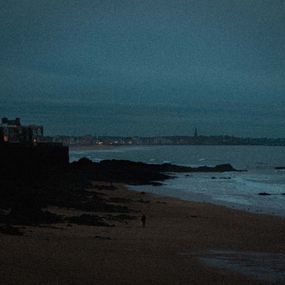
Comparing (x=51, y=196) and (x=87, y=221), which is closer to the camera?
(x=87, y=221)

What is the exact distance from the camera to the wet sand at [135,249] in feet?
32.8

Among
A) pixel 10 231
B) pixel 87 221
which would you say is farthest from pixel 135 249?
pixel 87 221

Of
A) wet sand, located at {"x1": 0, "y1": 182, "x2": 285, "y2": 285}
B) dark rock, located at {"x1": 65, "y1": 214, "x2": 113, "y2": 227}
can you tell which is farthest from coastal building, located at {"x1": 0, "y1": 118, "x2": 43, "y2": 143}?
wet sand, located at {"x1": 0, "y1": 182, "x2": 285, "y2": 285}

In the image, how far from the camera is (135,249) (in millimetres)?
13117

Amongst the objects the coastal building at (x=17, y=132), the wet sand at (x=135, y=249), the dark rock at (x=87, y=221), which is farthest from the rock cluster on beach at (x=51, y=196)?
the coastal building at (x=17, y=132)

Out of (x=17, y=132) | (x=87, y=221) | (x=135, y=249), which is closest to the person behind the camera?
(x=135, y=249)

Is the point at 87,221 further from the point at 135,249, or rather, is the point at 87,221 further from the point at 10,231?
the point at 135,249

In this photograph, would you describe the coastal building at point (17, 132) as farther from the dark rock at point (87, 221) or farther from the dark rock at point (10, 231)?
the dark rock at point (10, 231)

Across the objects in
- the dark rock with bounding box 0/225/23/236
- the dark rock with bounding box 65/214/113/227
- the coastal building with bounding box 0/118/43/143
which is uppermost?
→ the coastal building with bounding box 0/118/43/143

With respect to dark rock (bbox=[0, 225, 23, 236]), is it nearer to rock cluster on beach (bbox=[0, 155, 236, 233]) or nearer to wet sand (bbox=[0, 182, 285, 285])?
rock cluster on beach (bbox=[0, 155, 236, 233])

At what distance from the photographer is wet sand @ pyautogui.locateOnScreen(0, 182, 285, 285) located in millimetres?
10008

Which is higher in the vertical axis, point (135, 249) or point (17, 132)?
point (17, 132)

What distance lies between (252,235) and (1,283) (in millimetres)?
10430

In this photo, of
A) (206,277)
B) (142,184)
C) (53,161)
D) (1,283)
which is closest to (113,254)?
(206,277)
